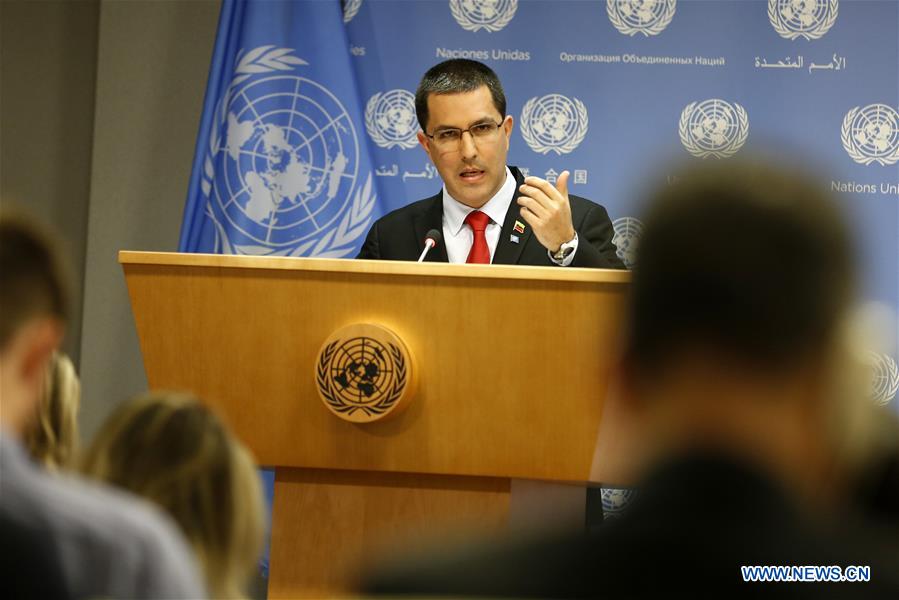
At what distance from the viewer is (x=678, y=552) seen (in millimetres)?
845

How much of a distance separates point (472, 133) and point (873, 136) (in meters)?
2.15

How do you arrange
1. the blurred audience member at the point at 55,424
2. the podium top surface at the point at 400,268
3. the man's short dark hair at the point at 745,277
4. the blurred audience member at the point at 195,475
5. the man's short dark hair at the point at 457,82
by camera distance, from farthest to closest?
1. the man's short dark hair at the point at 457,82
2. the podium top surface at the point at 400,268
3. the blurred audience member at the point at 55,424
4. the blurred audience member at the point at 195,475
5. the man's short dark hair at the point at 745,277

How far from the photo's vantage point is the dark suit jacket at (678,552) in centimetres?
84

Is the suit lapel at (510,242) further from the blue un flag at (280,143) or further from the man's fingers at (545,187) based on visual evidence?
the blue un flag at (280,143)

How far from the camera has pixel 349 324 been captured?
274 centimetres

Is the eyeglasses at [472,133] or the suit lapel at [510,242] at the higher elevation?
the eyeglasses at [472,133]

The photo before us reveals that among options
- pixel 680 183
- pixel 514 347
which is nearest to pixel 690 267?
pixel 680 183

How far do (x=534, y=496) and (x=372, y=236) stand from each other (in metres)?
1.61

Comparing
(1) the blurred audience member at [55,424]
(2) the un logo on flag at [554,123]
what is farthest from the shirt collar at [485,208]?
(1) the blurred audience member at [55,424]

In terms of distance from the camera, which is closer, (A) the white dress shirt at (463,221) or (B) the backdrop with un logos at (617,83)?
(A) the white dress shirt at (463,221)

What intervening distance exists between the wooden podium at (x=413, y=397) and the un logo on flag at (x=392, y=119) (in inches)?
101

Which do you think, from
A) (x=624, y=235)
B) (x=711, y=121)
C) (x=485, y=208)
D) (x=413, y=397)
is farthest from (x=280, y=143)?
(x=413, y=397)

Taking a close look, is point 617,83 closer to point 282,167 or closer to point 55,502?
point 282,167

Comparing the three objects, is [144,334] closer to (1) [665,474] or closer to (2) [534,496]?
(2) [534,496]
